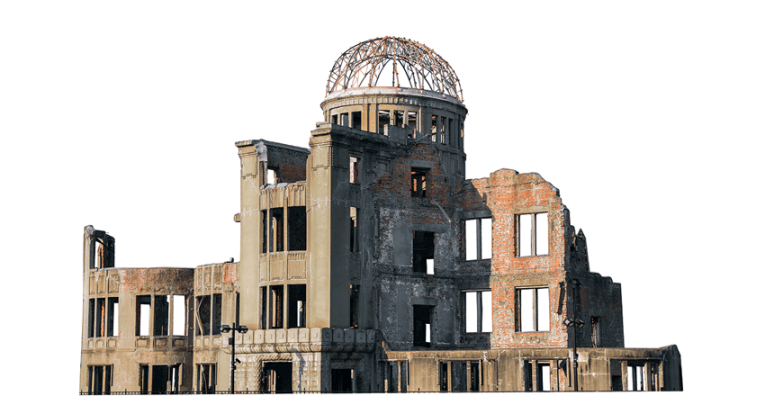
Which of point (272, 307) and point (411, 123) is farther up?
point (411, 123)

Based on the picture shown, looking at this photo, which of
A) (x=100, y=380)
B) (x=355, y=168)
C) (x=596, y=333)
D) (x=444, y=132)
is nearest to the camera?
(x=355, y=168)

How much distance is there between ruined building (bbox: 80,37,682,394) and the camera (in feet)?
163

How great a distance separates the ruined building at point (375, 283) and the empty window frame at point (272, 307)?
67 millimetres

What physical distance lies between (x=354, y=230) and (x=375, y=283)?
2769 mm

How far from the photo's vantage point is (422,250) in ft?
195

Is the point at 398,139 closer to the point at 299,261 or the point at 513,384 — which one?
the point at 299,261

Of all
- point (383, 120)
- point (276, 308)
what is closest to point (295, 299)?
point (276, 308)

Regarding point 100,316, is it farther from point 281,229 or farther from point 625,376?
point 625,376

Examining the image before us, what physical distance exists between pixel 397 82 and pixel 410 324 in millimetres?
12007

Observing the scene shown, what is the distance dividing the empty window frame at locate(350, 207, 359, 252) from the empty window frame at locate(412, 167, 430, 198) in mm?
5911

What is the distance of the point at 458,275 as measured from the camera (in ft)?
187

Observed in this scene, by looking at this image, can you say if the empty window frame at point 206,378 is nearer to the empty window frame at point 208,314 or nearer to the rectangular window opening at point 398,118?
the empty window frame at point 208,314

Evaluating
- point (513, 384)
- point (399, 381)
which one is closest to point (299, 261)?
point (399, 381)

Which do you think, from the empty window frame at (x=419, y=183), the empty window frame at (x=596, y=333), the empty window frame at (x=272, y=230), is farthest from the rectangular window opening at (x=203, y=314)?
the empty window frame at (x=596, y=333)
